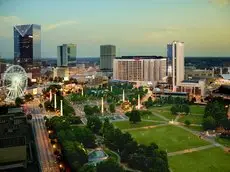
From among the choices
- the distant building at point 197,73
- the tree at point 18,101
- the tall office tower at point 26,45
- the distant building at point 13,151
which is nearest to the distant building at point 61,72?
the tall office tower at point 26,45

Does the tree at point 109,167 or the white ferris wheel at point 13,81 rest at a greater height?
the white ferris wheel at point 13,81

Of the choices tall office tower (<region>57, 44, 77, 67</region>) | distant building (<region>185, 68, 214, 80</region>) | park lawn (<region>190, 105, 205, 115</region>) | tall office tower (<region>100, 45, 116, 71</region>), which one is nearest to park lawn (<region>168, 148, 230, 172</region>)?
park lawn (<region>190, 105, 205, 115</region>)

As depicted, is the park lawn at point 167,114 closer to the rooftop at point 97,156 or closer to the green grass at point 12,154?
the rooftop at point 97,156

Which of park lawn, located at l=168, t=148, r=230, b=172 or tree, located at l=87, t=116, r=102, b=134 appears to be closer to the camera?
park lawn, located at l=168, t=148, r=230, b=172

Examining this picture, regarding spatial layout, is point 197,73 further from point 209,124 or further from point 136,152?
point 136,152

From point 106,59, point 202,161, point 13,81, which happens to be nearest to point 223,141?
point 202,161

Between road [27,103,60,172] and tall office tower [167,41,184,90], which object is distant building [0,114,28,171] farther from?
tall office tower [167,41,184,90]

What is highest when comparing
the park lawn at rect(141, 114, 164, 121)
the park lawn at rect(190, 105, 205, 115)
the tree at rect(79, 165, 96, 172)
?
the park lawn at rect(190, 105, 205, 115)
